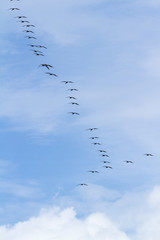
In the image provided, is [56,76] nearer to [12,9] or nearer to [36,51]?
[36,51]

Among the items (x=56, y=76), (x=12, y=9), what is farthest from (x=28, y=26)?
(x=56, y=76)

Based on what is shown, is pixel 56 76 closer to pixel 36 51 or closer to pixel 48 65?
pixel 48 65

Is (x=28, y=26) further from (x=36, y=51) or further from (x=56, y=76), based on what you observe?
(x=56, y=76)

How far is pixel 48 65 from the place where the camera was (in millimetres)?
172875

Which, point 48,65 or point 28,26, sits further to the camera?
point 28,26

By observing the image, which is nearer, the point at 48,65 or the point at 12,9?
the point at 48,65

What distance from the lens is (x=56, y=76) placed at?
576ft

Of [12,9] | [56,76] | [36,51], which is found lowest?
[56,76]

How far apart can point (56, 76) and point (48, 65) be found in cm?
448

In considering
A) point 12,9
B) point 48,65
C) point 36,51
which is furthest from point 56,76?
point 12,9

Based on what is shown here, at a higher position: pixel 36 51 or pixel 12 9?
pixel 12 9

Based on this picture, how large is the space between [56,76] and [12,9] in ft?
116

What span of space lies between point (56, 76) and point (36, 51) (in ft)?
67.8

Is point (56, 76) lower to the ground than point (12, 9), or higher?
lower
